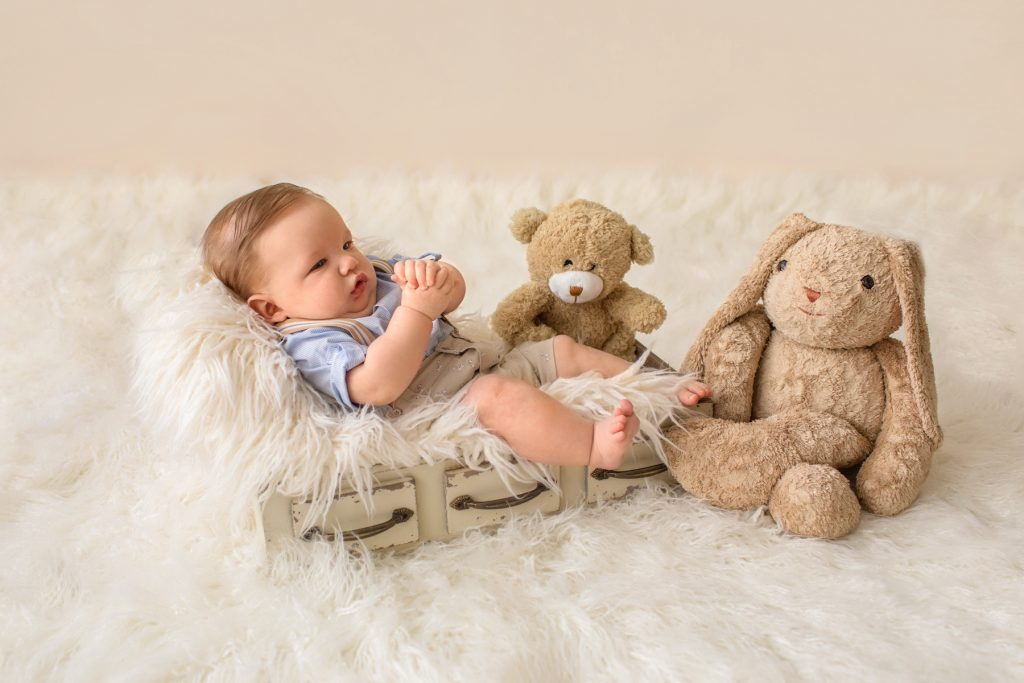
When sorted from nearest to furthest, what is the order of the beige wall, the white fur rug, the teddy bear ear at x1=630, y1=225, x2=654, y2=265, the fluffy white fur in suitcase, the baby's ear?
the white fur rug → the fluffy white fur in suitcase → the baby's ear → the teddy bear ear at x1=630, y1=225, x2=654, y2=265 → the beige wall

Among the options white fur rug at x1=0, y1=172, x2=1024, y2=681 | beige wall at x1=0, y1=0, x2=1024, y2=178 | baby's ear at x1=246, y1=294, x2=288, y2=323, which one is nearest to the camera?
white fur rug at x1=0, y1=172, x2=1024, y2=681

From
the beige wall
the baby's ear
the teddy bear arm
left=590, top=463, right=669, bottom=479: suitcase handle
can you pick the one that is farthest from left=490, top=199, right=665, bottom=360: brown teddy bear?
the beige wall

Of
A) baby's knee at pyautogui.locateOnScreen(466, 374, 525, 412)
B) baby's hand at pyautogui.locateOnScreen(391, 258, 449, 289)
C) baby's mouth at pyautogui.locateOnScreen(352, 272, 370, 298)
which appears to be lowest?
baby's knee at pyautogui.locateOnScreen(466, 374, 525, 412)

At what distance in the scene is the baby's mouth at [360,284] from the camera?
1.19 metres

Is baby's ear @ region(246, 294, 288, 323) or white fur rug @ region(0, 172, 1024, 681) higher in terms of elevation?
baby's ear @ region(246, 294, 288, 323)

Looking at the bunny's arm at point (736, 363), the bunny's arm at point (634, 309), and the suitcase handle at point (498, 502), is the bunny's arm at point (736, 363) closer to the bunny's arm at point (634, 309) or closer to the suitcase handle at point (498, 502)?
the bunny's arm at point (634, 309)

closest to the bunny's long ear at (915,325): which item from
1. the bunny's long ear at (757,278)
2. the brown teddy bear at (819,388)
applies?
the brown teddy bear at (819,388)

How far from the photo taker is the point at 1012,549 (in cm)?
107

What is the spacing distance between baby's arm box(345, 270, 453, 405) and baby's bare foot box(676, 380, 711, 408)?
0.35 m

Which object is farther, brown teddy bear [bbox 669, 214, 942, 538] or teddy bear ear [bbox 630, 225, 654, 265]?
teddy bear ear [bbox 630, 225, 654, 265]

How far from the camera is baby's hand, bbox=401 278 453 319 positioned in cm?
111

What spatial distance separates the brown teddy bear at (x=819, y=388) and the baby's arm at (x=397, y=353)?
361mm

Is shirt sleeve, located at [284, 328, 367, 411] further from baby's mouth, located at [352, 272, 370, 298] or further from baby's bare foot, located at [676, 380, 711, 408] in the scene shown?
baby's bare foot, located at [676, 380, 711, 408]

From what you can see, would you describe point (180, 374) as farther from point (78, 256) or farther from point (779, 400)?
point (78, 256)
